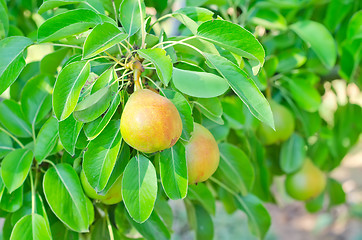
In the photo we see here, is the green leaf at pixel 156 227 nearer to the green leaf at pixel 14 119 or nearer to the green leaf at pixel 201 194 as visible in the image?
the green leaf at pixel 201 194

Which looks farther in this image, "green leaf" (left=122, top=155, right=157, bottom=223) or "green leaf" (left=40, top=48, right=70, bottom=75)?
"green leaf" (left=40, top=48, right=70, bottom=75)

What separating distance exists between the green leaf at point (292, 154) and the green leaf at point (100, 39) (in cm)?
71

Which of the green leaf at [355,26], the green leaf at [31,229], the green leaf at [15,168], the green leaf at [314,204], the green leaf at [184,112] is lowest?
the green leaf at [314,204]

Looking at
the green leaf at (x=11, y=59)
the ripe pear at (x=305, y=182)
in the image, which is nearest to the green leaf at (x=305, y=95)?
the ripe pear at (x=305, y=182)

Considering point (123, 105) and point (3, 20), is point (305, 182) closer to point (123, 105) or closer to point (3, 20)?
point (123, 105)

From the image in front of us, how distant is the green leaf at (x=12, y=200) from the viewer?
759mm

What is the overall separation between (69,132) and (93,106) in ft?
Result: 0.20

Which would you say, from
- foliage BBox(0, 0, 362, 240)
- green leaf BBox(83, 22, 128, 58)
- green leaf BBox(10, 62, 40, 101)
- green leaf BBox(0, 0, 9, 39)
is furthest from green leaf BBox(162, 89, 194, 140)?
green leaf BBox(10, 62, 40, 101)

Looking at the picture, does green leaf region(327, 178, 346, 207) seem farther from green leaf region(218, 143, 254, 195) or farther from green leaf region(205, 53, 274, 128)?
green leaf region(205, 53, 274, 128)

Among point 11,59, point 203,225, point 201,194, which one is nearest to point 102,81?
point 11,59

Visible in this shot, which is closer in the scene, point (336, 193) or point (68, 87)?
point (68, 87)

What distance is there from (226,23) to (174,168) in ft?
0.72

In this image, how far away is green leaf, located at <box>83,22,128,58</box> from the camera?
583mm

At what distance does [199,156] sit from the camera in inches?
26.2
